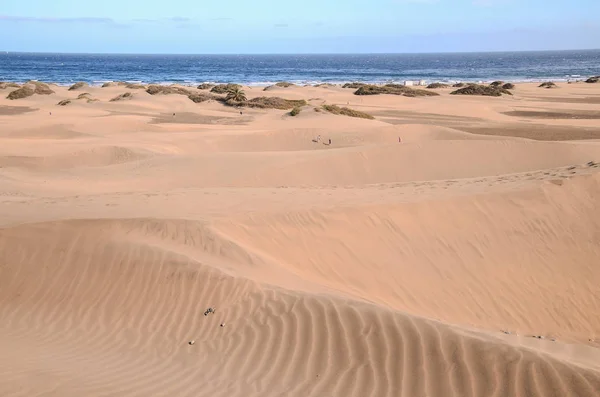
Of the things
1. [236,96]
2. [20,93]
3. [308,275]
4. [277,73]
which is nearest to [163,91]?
[236,96]

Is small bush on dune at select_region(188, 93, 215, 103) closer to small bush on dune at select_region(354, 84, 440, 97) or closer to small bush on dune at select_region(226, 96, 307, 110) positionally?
small bush on dune at select_region(226, 96, 307, 110)

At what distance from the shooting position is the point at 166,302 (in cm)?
708

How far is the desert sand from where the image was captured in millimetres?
5355

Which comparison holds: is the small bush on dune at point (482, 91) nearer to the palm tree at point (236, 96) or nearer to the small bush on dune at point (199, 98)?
the palm tree at point (236, 96)

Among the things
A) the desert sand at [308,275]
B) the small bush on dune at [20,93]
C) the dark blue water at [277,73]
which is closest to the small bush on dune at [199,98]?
the small bush on dune at [20,93]

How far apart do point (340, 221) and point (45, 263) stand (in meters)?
4.11

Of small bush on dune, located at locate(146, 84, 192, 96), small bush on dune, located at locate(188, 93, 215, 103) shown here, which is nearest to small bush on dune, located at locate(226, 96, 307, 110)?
small bush on dune, located at locate(188, 93, 215, 103)

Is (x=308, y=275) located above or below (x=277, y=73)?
above

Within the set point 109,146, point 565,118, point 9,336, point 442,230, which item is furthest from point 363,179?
point 565,118

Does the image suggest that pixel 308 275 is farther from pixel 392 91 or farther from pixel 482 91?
pixel 482 91

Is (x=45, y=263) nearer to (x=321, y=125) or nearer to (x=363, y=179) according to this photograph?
(x=363, y=179)

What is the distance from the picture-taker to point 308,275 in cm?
819

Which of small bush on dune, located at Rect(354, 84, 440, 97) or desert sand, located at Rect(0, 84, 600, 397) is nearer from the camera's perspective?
desert sand, located at Rect(0, 84, 600, 397)

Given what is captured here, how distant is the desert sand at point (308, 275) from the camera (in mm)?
5355
